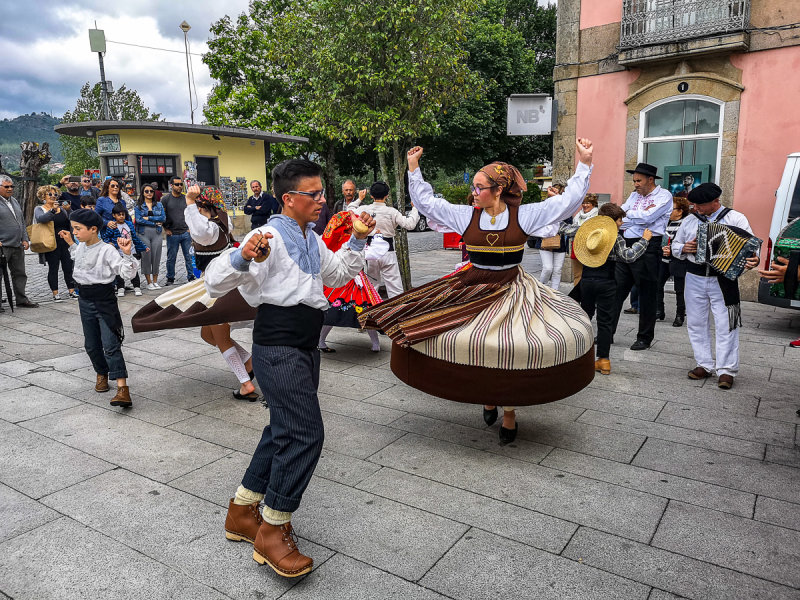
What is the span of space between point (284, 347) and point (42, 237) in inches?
351

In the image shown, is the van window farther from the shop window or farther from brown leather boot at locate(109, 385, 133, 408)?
brown leather boot at locate(109, 385, 133, 408)

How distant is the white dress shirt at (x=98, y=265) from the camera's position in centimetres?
551

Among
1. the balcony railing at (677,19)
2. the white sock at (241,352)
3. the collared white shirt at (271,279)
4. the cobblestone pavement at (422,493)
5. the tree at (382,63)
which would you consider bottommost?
the cobblestone pavement at (422,493)

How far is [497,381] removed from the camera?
13.4 ft

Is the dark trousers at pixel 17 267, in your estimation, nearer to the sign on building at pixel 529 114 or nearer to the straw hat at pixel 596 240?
the straw hat at pixel 596 240

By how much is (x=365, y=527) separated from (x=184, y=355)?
454 centimetres

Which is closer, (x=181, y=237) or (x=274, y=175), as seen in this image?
(x=274, y=175)

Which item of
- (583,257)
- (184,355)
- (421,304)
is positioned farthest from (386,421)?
(184,355)

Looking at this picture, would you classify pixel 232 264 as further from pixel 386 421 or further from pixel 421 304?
pixel 386 421

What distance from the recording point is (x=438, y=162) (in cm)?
3344

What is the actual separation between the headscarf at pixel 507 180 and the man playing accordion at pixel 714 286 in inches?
93.3

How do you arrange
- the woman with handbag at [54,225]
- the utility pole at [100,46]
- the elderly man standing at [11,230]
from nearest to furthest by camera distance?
the elderly man standing at [11,230] → the woman with handbag at [54,225] → the utility pole at [100,46]

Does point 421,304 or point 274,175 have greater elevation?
point 274,175

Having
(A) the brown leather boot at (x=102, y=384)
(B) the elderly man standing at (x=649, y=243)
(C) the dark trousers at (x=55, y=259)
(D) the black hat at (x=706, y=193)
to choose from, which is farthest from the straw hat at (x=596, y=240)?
(C) the dark trousers at (x=55, y=259)
